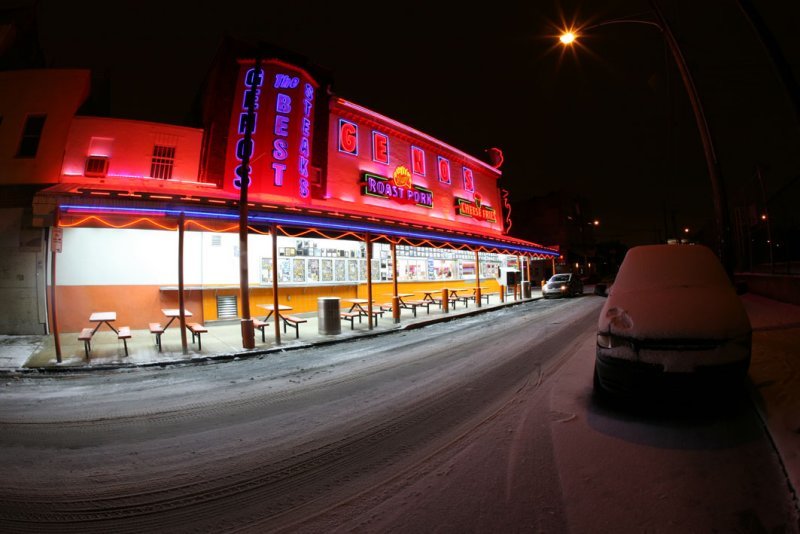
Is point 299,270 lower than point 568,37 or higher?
lower

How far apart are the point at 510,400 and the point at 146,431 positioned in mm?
4706

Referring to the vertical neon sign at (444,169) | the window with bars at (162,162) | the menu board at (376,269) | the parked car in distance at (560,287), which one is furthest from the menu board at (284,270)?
the parked car in distance at (560,287)

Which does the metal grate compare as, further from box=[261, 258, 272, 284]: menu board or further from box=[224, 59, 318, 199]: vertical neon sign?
box=[224, 59, 318, 199]: vertical neon sign

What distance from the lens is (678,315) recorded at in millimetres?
4320

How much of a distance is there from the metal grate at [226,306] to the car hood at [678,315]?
42.4ft

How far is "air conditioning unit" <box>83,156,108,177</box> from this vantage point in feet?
43.6

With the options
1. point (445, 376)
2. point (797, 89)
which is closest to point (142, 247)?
point (445, 376)

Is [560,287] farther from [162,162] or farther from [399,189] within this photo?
[162,162]

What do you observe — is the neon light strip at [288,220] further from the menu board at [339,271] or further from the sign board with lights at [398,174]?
the menu board at [339,271]

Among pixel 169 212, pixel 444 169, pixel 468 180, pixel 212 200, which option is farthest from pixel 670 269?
A: pixel 468 180

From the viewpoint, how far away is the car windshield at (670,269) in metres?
5.11

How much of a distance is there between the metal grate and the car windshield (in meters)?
12.9

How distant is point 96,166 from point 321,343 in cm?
1067

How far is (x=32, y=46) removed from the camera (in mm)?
18125
